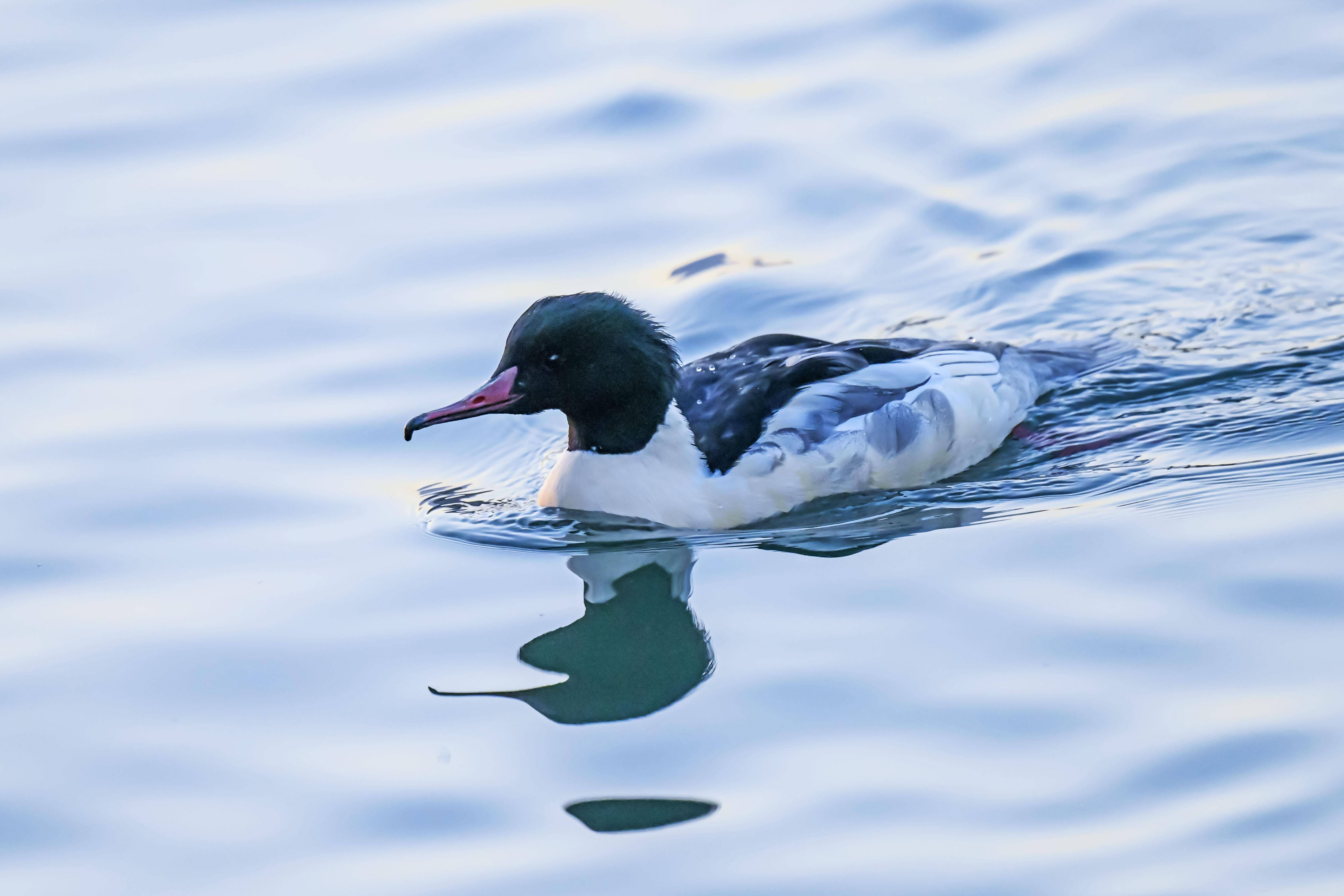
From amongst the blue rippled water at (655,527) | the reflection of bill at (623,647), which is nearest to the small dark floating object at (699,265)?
the blue rippled water at (655,527)

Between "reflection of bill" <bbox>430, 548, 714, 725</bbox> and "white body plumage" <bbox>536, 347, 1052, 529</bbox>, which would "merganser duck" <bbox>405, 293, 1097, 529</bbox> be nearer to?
"white body plumage" <bbox>536, 347, 1052, 529</bbox>

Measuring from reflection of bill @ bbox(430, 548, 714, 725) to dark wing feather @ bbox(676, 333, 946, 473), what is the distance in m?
0.67

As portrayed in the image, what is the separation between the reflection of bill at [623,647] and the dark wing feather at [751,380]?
2.20ft

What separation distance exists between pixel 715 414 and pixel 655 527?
64 centimetres

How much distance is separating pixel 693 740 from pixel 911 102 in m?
7.13

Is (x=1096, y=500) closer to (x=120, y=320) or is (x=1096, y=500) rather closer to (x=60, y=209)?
(x=120, y=320)

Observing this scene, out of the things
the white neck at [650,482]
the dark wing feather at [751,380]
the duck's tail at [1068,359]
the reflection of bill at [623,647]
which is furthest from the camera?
the duck's tail at [1068,359]

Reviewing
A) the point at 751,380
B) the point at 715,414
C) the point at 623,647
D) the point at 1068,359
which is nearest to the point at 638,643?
the point at 623,647

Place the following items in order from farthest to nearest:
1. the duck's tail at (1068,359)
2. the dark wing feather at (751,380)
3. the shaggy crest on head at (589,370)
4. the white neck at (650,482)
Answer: the duck's tail at (1068,359)
the dark wing feather at (751,380)
the white neck at (650,482)
the shaggy crest on head at (589,370)

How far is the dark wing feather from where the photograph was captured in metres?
8.42

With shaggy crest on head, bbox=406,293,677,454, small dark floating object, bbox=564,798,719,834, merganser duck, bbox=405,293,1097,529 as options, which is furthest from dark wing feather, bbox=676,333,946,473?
small dark floating object, bbox=564,798,719,834

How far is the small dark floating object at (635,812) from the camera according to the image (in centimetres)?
576

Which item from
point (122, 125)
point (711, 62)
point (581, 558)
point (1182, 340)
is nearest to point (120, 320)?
point (122, 125)

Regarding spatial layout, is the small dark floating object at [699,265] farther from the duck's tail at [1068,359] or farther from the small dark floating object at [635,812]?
the small dark floating object at [635,812]
